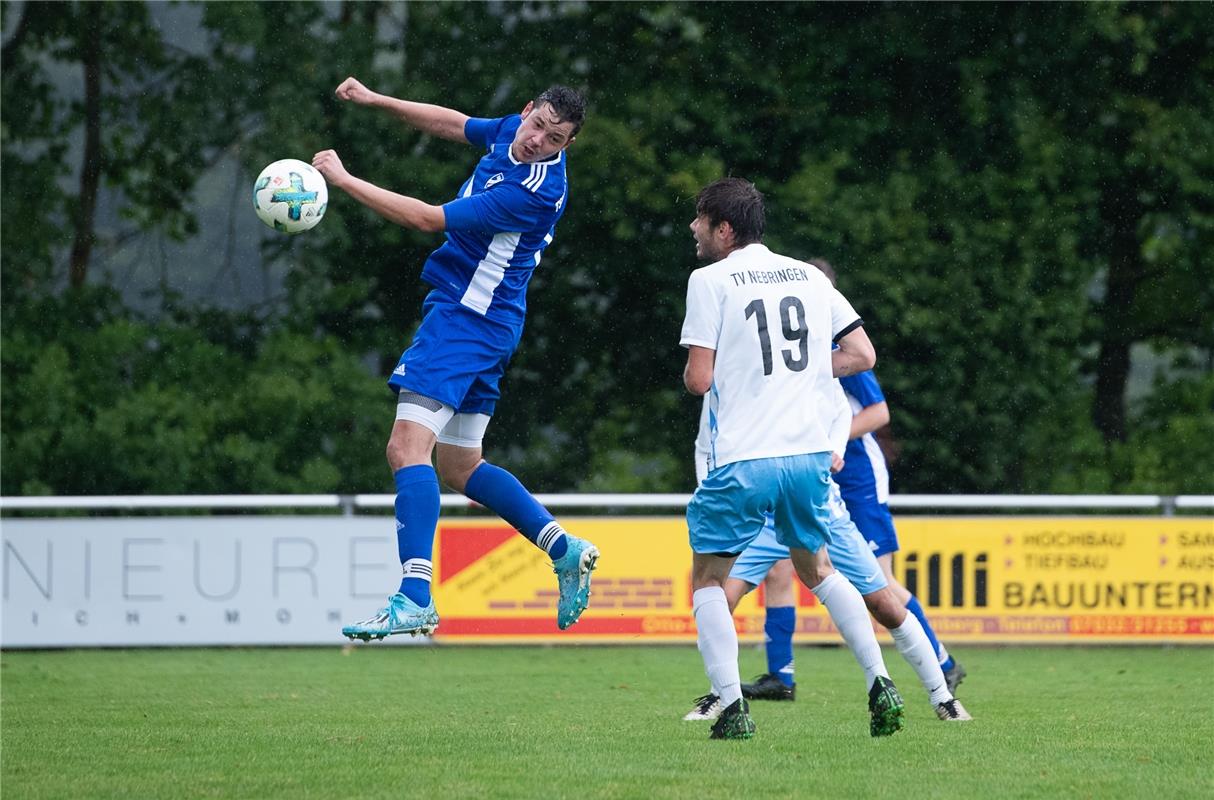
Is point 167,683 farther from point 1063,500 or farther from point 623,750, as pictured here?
point 1063,500

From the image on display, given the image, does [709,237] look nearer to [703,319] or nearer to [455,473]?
[703,319]

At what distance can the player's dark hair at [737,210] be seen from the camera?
246 inches

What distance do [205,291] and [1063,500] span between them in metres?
10.1

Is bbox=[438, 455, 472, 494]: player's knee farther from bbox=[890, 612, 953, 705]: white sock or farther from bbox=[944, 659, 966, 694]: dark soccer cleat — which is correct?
bbox=[944, 659, 966, 694]: dark soccer cleat

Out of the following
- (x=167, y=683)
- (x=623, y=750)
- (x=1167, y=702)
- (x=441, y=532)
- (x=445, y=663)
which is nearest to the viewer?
(x=623, y=750)

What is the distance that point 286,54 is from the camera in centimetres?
1859

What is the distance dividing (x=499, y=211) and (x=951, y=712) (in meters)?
2.89

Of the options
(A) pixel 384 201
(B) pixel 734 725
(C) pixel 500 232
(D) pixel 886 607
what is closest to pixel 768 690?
(D) pixel 886 607

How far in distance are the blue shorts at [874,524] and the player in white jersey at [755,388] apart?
97.9 inches

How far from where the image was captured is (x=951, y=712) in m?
7.12

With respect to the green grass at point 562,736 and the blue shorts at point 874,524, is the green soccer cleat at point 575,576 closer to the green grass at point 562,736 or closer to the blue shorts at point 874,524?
the green grass at point 562,736

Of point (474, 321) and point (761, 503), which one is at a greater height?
point (474, 321)

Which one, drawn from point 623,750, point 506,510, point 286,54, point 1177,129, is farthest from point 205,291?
point 623,750

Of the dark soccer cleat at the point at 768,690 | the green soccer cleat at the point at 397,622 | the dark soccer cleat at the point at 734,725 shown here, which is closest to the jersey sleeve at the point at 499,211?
the green soccer cleat at the point at 397,622
